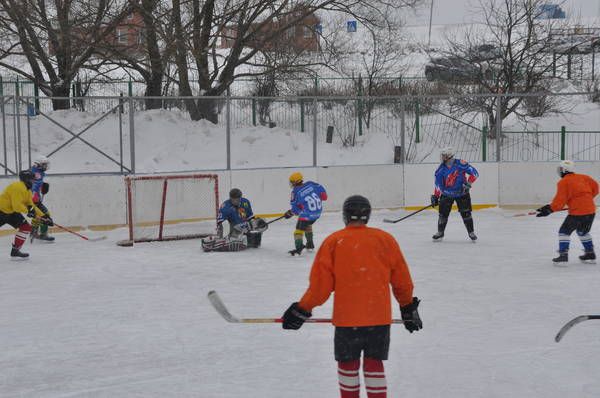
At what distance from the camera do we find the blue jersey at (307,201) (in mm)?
9188

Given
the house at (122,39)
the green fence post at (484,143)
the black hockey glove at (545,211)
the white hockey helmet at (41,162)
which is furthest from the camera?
the house at (122,39)

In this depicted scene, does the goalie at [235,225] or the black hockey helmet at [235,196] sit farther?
the goalie at [235,225]

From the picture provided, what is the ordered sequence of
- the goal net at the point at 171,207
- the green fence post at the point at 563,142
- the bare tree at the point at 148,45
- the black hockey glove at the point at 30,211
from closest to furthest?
1. the black hockey glove at the point at 30,211
2. the goal net at the point at 171,207
3. the green fence post at the point at 563,142
4. the bare tree at the point at 148,45

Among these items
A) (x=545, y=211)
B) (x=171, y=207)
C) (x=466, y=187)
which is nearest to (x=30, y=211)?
(x=171, y=207)

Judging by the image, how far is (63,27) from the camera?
16.8m

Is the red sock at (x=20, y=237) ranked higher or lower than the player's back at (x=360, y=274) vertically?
lower

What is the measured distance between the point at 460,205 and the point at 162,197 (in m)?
3.98

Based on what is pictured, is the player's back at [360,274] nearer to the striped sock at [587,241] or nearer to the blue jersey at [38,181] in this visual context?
the striped sock at [587,241]

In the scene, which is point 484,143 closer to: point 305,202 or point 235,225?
point 235,225

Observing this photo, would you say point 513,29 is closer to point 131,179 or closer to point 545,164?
point 545,164

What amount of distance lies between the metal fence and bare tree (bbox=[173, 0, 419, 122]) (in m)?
2.73

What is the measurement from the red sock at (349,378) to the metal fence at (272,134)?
8737 mm

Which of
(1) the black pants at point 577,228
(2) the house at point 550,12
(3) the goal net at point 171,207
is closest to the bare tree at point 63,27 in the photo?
(3) the goal net at point 171,207

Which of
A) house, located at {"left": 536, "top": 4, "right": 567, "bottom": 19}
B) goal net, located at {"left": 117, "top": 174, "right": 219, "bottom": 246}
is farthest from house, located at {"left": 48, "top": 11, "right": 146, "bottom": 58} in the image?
house, located at {"left": 536, "top": 4, "right": 567, "bottom": 19}
